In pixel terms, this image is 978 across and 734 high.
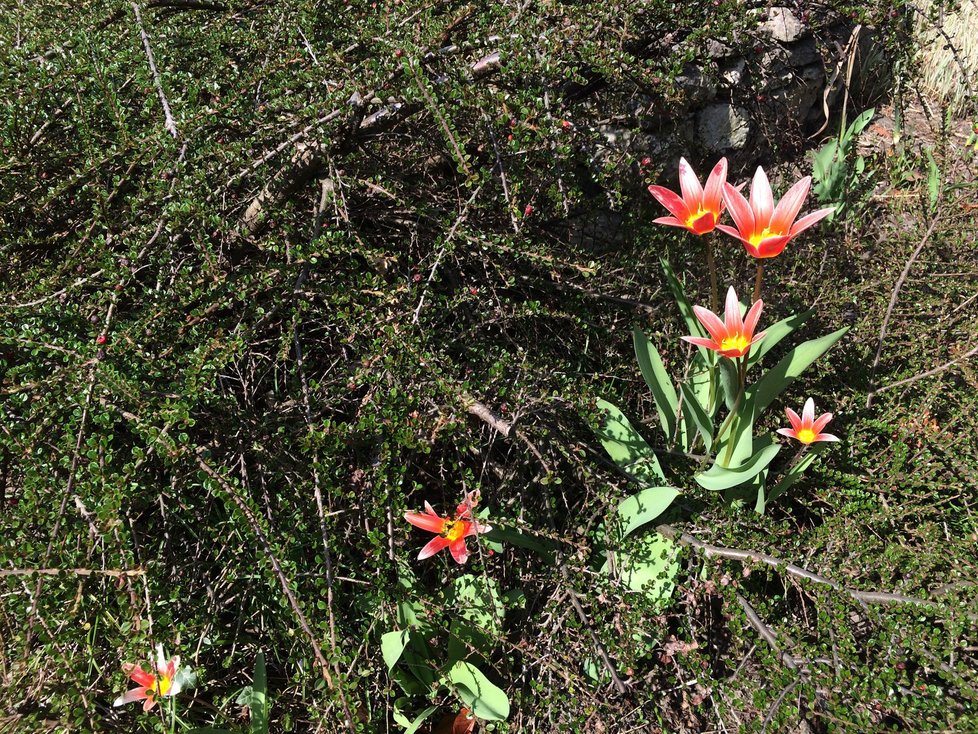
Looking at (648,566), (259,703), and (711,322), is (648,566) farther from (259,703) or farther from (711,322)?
(259,703)

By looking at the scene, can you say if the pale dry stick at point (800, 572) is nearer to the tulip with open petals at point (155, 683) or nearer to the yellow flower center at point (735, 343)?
the yellow flower center at point (735, 343)

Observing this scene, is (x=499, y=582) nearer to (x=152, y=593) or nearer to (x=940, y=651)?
(x=152, y=593)

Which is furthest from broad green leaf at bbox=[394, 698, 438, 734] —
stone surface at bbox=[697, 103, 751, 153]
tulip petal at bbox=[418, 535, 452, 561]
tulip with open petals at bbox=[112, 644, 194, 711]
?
stone surface at bbox=[697, 103, 751, 153]

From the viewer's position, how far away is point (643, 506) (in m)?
1.81

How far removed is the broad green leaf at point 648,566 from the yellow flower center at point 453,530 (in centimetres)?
52

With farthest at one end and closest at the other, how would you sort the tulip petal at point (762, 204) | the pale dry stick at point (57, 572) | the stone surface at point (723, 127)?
the stone surface at point (723, 127) → the tulip petal at point (762, 204) → the pale dry stick at point (57, 572)

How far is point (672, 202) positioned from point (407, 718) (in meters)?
1.54

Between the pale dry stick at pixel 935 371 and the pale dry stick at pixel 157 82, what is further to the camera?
the pale dry stick at pixel 935 371

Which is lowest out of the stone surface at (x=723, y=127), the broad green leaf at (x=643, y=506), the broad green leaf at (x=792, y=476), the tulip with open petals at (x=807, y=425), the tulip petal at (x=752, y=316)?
the broad green leaf at (x=792, y=476)

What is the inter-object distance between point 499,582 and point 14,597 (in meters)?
1.16

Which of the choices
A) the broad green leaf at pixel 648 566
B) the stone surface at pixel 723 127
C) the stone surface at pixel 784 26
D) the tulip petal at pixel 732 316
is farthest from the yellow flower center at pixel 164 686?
the stone surface at pixel 784 26

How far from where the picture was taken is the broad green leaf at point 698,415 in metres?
1.88

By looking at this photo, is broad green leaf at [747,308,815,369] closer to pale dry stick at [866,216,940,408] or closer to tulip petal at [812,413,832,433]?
tulip petal at [812,413,832,433]

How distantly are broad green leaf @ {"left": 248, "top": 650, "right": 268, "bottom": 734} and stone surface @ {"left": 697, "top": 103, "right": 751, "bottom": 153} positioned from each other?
2532 millimetres
